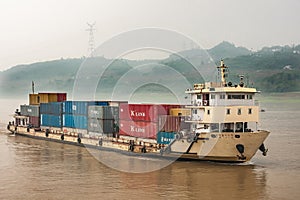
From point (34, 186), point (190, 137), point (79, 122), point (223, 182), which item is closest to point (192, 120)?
point (190, 137)

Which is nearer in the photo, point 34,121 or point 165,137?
point 165,137

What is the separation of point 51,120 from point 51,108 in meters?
1.28

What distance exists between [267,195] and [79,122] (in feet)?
74.0

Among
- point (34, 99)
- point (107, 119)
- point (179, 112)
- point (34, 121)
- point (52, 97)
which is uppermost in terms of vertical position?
point (52, 97)

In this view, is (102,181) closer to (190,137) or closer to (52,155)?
(190,137)

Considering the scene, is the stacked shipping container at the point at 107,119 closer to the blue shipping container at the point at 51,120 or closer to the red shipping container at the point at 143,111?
the red shipping container at the point at 143,111

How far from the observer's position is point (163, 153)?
29.9 meters

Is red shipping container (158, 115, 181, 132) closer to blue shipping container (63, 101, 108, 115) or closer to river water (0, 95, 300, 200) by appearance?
river water (0, 95, 300, 200)

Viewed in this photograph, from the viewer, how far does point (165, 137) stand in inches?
1188

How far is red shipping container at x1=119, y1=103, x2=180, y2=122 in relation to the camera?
30953 mm

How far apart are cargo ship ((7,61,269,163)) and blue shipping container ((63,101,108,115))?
90 millimetres

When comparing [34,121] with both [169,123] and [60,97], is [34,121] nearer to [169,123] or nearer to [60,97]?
[60,97]

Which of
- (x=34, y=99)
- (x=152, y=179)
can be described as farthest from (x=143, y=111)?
(x=34, y=99)

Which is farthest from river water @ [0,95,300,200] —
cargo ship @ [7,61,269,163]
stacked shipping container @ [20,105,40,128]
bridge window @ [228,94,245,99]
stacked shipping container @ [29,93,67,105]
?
stacked shipping container @ [29,93,67,105]
